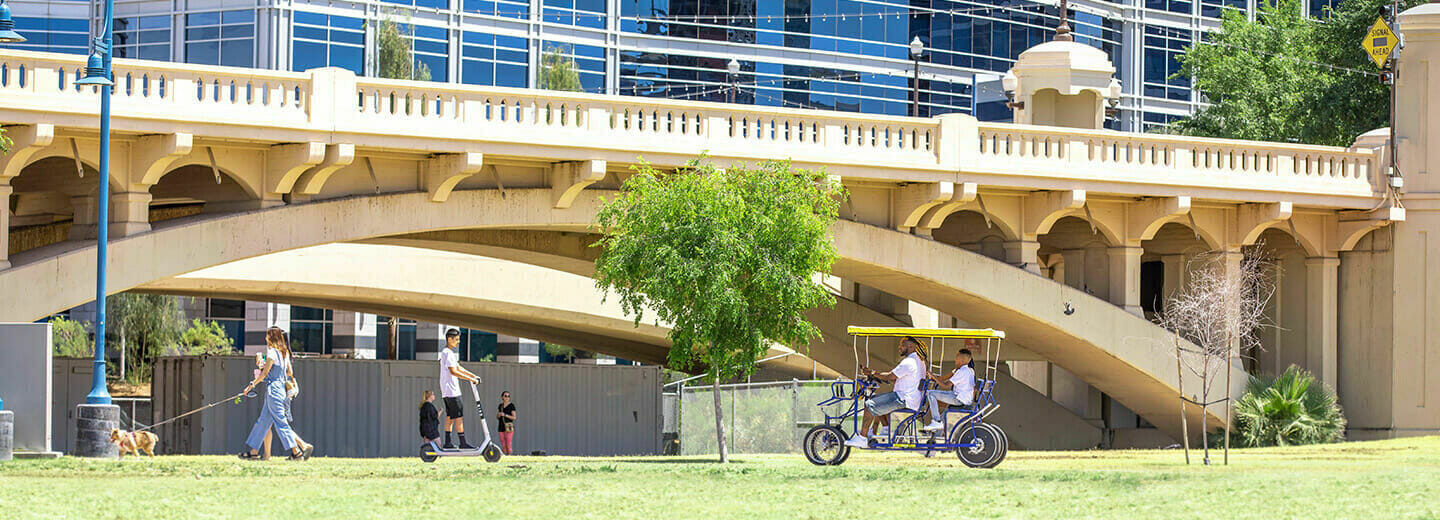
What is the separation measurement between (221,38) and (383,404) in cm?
2384

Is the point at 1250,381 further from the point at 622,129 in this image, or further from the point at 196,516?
the point at 196,516

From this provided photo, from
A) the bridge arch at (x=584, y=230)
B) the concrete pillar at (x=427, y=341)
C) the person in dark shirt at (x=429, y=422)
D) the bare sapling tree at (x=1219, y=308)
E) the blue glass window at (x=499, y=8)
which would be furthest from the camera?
the concrete pillar at (x=427, y=341)

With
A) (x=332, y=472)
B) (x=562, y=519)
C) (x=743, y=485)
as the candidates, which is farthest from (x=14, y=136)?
(x=562, y=519)

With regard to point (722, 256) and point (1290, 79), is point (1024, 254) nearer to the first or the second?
point (722, 256)

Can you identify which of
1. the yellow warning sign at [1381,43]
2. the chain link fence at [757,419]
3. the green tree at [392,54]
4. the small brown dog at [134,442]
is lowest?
the chain link fence at [757,419]

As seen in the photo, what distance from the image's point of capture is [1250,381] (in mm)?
41375

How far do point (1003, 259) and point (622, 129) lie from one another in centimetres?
1217

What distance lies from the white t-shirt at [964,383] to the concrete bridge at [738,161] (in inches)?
365

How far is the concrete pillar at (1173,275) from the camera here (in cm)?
4288

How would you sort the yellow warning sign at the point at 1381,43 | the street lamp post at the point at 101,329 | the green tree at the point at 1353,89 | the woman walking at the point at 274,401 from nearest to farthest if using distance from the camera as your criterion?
the woman walking at the point at 274,401 → the street lamp post at the point at 101,329 → the yellow warning sign at the point at 1381,43 → the green tree at the point at 1353,89

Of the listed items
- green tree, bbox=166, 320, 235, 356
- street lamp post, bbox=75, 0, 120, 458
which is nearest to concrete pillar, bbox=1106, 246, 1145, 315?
street lamp post, bbox=75, 0, 120, 458

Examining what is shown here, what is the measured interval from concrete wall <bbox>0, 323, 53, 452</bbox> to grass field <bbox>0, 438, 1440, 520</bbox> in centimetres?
92

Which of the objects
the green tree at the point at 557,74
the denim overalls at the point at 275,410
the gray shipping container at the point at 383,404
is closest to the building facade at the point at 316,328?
the green tree at the point at 557,74

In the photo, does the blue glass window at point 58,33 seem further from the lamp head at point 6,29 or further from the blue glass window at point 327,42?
the lamp head at point 6,29
